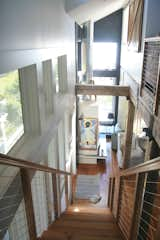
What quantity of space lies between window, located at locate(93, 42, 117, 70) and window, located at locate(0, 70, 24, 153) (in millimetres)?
7954

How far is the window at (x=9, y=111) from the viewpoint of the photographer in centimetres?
233

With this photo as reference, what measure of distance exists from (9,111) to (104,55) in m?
8.36

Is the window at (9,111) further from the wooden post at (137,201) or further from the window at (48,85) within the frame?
the wooden post at (137,201)

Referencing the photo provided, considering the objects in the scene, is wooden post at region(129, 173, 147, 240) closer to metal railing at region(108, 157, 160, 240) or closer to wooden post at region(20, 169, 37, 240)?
metal railing at region(108, 157, 160, 240)

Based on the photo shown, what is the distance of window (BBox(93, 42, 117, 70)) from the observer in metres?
9.83

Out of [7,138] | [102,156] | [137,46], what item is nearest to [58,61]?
[137,46]

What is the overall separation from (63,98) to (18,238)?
2.89m

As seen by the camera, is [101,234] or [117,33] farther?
[117,33]

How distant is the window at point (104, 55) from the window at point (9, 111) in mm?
7954

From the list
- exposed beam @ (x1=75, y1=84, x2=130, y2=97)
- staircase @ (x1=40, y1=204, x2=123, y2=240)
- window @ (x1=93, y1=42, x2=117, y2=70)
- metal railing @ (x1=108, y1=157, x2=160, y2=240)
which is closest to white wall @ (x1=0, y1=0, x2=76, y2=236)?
staircase @ (x1=40, y1=204, x2=123, y2=240)

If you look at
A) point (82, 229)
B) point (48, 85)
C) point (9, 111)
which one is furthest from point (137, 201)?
point (48, 85)

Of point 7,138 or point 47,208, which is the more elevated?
point 7,138

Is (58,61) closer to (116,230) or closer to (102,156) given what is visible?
(116,230)

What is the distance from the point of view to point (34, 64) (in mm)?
2738
